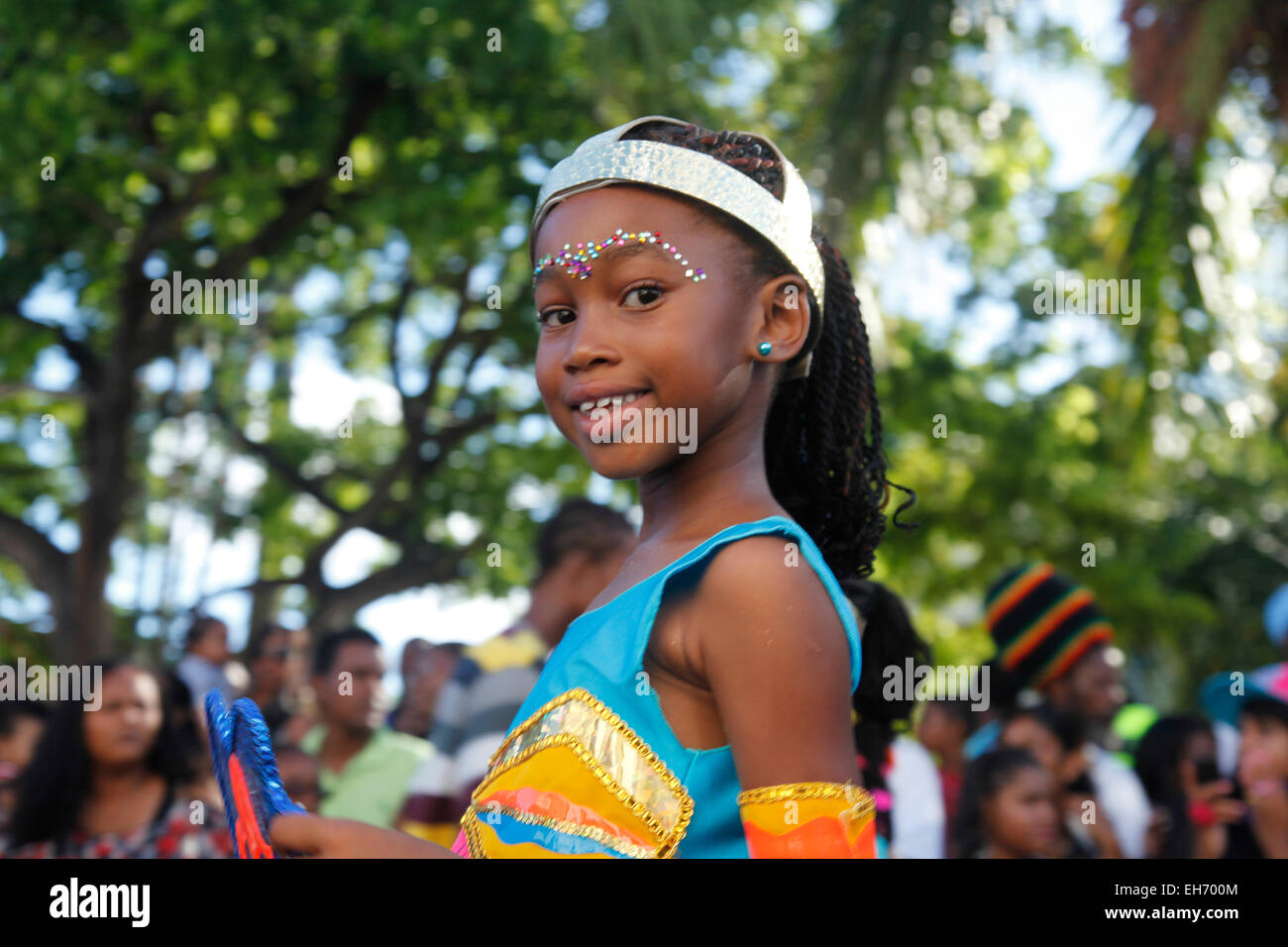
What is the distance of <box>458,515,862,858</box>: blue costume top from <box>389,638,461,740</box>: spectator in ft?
11.4

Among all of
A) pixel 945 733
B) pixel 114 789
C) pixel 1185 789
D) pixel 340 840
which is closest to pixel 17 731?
pixel 114 789

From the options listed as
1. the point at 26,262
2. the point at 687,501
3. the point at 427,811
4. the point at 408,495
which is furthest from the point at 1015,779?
the point at 26,262

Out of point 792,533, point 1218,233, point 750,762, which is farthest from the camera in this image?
point 1218,233

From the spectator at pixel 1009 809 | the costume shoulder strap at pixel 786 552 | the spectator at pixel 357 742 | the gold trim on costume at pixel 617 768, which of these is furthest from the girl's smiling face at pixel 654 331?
the spectator at pixel 1009 809

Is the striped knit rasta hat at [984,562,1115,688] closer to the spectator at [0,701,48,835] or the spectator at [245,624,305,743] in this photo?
the spectator at [245,624,305,743]

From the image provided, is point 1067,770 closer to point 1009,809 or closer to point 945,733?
point 1009,809

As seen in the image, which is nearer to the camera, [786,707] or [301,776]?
[786,707]

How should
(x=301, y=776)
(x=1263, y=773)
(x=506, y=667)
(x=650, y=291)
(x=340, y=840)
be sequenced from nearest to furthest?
1. (x=340, y=840)
2. (x=650, y=291)
3. (x=506, y=667)
4. (x=1263, y=773)
5. (x=301, y=776)

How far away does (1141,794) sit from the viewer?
5.34m

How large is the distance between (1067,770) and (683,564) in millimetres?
4124

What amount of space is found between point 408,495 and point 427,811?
24.3 ft

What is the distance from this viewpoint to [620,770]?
1.61 metres

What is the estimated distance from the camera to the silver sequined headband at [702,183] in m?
1.76

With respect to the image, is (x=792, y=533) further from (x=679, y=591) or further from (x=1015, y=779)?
(x=1015, y=779)
